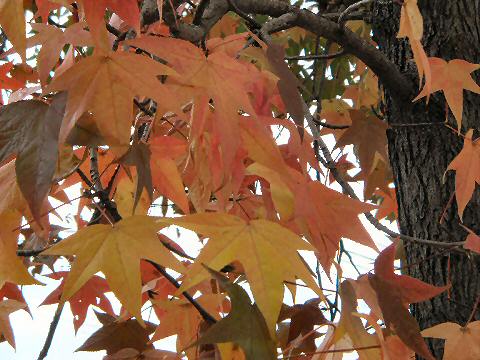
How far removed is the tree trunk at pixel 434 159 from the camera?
114 centimetres

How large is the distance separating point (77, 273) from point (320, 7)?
114cm

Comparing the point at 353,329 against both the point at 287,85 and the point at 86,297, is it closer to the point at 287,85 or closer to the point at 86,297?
the point at 287,85

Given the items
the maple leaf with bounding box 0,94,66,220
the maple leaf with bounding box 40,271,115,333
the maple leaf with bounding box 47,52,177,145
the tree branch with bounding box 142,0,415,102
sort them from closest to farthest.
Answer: the maple leaf with bounding box 0,94,66,220 → the maple leaf with bounding box 47,52,177,145 → the tree branch with bounding box 142,0,415,102 → the maple leaf with bounding box 40,271,115,333

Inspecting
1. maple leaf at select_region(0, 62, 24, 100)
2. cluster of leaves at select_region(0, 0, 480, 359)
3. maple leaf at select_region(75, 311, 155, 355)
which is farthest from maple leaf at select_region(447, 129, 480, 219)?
maple leaf at select_region(0, 62, 24, 100)

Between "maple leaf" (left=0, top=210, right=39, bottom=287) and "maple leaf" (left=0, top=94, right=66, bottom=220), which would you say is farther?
"maple leaf" (left=0, top=210, right=39, bottom=287)

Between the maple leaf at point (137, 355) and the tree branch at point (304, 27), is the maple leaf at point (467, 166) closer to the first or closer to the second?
the tree branch at point (304, 27)

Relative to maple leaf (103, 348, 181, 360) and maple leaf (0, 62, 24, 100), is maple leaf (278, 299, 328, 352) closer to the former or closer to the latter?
maple leaf (103, 348, 181, 360)

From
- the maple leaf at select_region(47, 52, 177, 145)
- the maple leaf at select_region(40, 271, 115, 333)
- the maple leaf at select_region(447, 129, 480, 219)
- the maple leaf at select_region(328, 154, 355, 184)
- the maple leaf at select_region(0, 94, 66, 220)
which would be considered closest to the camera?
the maple leaf at select_region(0, 94, 66, 220)

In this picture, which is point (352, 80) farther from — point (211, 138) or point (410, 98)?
point (211, 138)

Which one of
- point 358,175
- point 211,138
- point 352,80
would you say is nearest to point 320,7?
point 358,175

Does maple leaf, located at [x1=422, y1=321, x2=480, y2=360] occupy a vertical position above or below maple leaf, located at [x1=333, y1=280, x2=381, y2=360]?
below

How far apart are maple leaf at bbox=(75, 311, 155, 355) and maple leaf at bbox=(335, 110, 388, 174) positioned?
1.47 feet

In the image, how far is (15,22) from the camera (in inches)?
24.7

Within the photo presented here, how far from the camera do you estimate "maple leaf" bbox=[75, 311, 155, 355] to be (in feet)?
2.77
